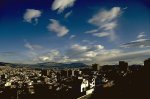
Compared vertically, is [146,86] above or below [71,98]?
above

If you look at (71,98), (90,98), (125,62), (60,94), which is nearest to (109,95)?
(90,98)

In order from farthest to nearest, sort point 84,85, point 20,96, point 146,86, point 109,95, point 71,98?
point 84,85 → point 20,96 → point 71,98 → point 109,95 → point 146,86

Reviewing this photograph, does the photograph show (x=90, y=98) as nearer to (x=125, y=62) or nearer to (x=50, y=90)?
(x=50, y=90)

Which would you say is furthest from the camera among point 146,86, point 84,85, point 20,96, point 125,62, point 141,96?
point 125,62

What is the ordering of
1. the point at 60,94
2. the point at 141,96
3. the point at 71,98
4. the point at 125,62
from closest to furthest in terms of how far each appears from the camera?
the point at 141,96 → the point at 71,98 → the point at 60,94 → the point at 125,62

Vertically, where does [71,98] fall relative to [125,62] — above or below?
below

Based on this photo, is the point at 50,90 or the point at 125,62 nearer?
the point at 50,90

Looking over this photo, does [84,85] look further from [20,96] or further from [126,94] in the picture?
[126,94]

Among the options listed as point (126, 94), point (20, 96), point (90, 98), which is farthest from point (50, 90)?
point (126, 94)

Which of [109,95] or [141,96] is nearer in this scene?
[141,96]
